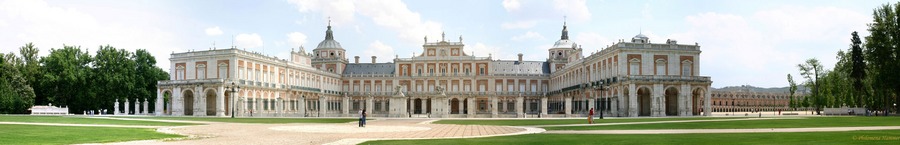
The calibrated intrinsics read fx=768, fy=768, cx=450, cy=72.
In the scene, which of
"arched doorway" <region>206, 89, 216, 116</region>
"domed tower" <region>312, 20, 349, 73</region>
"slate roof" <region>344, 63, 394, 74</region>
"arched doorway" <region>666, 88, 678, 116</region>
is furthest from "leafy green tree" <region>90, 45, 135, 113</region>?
"arched doorway" <region>666, 88, 678, 116</region>

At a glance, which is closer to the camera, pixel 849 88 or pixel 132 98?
pixel 849 88

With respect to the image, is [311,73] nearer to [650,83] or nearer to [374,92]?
[374,92]

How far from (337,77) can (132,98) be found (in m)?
30.1

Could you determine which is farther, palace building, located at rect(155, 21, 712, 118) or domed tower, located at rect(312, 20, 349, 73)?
domed tower, located at rect(312, 20, 349, 73)

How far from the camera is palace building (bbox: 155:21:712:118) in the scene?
208ft

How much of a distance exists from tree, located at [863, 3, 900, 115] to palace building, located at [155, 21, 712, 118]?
1261 cm

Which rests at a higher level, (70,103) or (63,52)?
(63,52)

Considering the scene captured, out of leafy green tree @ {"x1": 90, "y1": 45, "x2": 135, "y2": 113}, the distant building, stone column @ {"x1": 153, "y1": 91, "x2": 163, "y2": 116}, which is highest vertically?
leafy green tree @ {"x1": 90, "y1": 45, "x2": 135, "y2": 113}

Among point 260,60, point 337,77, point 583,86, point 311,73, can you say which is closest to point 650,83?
point 583,86

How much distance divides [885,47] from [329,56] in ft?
233

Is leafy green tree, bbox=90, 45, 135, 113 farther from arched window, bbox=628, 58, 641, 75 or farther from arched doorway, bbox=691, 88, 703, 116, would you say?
arched doorway, bbox=691, 88, 703, 116

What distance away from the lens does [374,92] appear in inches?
3967

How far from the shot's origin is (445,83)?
3885 inches

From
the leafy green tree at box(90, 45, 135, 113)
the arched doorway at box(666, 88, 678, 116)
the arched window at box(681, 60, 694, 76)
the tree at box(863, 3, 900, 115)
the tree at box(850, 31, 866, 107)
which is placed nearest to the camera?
the tree at box(863, 3, 900, 115)
